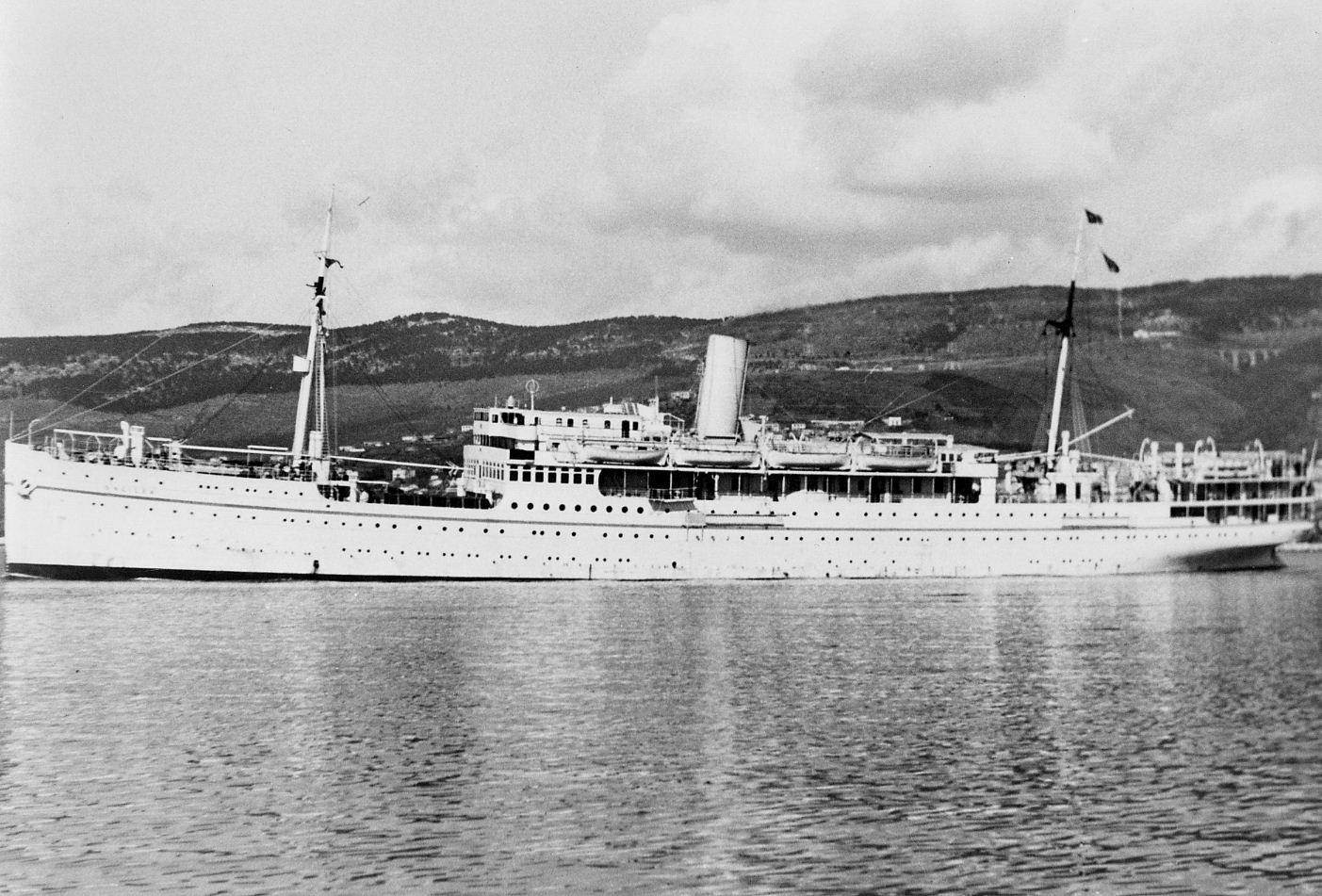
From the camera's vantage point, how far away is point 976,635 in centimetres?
3244

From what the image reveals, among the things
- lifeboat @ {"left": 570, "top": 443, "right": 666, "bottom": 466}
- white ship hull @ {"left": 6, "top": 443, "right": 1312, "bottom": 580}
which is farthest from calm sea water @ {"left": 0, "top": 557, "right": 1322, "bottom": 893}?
lifeboat @ {"left": 570, "top": 443, "right": 666, "bottom": 466}

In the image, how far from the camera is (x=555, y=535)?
4566 centimetres

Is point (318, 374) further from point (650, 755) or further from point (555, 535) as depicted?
point (650, 755)

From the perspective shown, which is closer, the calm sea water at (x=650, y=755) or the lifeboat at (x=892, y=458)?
the calm sea water at (x=650, y=755)

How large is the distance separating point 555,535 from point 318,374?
884cm

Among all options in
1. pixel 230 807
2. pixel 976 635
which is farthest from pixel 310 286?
pixel 230 807

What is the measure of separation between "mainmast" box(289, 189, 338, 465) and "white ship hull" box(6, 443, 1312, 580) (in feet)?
5.28

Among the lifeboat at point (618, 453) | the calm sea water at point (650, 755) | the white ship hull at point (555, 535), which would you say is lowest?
the calm sea water at point (650, 755)

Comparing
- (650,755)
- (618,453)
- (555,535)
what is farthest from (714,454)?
(650,755)

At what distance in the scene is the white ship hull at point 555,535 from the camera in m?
41.8

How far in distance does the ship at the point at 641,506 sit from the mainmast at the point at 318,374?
0.09 meters

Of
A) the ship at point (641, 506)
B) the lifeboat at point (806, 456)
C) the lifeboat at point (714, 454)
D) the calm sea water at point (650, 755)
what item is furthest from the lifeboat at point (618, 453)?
the calm sea water at point (650, 755)

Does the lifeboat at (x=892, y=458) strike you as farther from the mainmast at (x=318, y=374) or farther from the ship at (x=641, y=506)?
the mainmast at (x=318, y=374)

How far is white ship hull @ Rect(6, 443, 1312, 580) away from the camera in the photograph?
4181 cm
